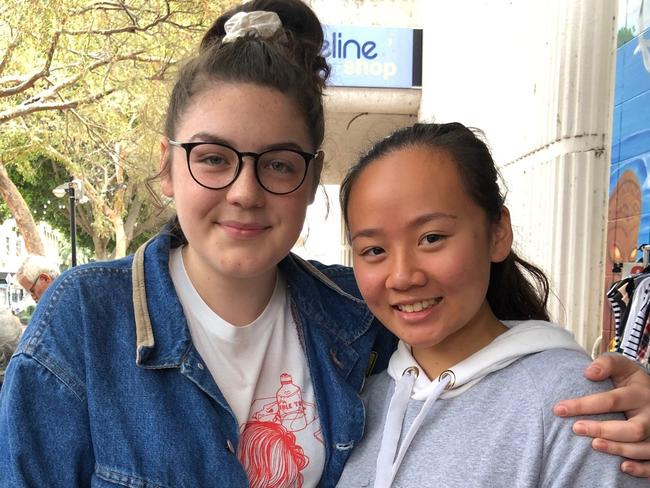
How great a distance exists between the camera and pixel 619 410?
1268mm

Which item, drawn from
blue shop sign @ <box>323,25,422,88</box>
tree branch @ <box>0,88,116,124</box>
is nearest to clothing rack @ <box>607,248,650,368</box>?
blue shop sign @ <box>323,25,422,88</box>

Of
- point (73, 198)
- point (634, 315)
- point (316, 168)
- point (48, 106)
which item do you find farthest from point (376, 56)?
point (73, 198)

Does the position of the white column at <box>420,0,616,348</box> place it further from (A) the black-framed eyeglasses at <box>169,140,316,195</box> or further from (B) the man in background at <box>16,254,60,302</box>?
(B) the man in background at <box>16,254,60,302</box>

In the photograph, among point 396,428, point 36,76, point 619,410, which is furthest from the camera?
point 36,76

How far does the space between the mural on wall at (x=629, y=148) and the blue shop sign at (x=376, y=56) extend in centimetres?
362

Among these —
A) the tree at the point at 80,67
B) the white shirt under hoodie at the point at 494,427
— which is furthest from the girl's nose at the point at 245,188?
the tree at the point at 80,67

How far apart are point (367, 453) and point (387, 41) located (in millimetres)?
6339

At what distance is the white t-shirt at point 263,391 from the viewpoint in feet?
5.13

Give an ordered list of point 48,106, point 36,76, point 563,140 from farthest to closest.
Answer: point 48,106
point 36,76
point 563,140

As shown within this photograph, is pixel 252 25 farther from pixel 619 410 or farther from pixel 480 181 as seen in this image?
pixel 619 410

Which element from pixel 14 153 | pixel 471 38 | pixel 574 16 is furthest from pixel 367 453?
pixel 14 153

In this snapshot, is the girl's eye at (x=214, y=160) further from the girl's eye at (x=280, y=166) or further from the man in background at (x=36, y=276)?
the man in background at (x=36, y=276)

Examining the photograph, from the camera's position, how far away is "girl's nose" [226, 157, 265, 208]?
1506 mm

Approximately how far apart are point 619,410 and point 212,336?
98 cm
